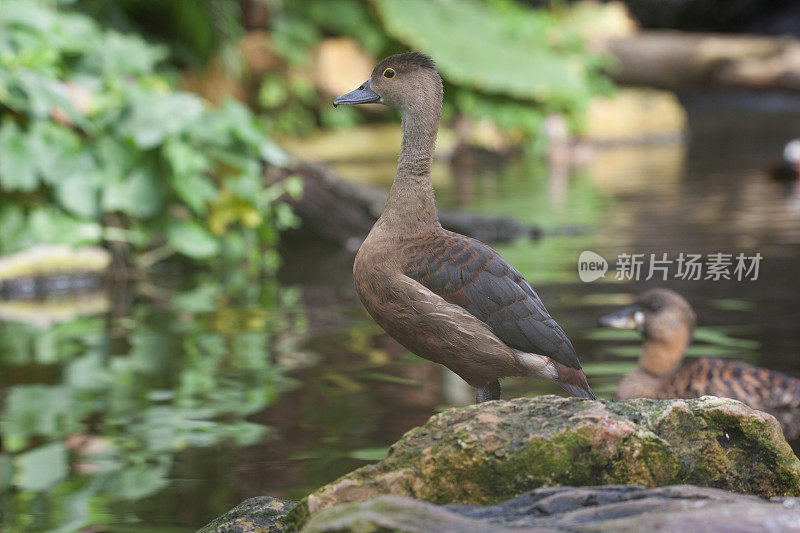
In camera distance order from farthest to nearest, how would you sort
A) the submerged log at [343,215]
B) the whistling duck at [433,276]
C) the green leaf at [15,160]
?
the submerged log at [343,215], the green leaf at [15,160], the whistling duck at [433,276]

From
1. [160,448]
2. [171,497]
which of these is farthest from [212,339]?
[171,497]

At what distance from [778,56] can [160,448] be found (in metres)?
15.7

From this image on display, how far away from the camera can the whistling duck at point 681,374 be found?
3754 mm

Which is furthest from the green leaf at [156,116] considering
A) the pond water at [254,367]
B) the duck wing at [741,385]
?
the duck wing at [741,385]

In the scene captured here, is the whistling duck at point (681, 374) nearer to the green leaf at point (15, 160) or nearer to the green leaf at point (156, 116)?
the green leaf at point (156, 116)

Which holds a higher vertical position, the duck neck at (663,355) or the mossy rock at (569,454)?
the mossy rock at (569,454)

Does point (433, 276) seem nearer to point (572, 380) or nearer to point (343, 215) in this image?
point (572, 380)

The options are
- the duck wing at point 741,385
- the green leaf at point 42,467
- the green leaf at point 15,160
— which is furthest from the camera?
the green leaf at point 15,160

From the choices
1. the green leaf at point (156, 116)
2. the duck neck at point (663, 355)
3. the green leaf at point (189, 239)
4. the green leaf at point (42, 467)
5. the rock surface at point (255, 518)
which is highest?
the green leaf at point (156, 116)

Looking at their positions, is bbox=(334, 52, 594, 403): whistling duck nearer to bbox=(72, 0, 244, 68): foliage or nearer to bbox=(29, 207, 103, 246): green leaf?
bbox=(29, 207, 103, 246): green leaf

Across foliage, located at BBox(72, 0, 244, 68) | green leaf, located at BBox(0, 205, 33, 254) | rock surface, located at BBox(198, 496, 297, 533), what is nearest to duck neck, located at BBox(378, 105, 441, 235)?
rock surface, located at BBox(198, 496, 297, 533)

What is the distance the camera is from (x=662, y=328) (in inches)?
163

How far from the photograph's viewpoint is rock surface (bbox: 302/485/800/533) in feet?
5.26

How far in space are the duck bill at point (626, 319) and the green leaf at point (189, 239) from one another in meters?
3.85
